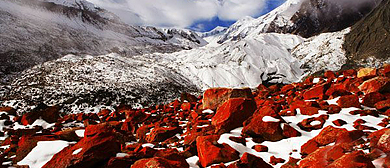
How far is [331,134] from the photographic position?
462cm

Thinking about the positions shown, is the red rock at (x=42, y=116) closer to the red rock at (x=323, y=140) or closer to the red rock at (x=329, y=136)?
the red rock at (x=323, y=140)

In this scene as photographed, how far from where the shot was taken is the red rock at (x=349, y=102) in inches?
264

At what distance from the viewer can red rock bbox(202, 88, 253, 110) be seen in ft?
34.1

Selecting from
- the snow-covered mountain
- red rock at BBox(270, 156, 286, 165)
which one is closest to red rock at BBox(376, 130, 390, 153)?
red rock at BBox(270, 156, 286, 165)

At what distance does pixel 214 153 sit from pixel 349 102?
582 cm

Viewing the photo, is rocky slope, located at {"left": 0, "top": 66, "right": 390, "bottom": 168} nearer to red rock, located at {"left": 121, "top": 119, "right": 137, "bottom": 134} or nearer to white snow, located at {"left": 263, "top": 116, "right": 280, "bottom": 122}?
white snow, located at {"left": 263, "top": 116, "right": 280, "bottom": 122}

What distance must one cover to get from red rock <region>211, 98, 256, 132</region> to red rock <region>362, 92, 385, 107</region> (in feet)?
13.5

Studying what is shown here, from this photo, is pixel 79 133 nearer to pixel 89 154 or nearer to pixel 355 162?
pixel 89 154

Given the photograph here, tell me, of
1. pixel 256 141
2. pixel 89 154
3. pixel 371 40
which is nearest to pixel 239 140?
pixel 256 141

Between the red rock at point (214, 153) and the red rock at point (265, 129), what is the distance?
54.2 inches

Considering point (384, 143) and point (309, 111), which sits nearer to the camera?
point (384, 143)

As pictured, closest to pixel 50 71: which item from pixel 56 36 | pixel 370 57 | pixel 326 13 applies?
pixel 56 36

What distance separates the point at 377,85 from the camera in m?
7.39

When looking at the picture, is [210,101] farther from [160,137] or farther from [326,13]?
[326,13]
